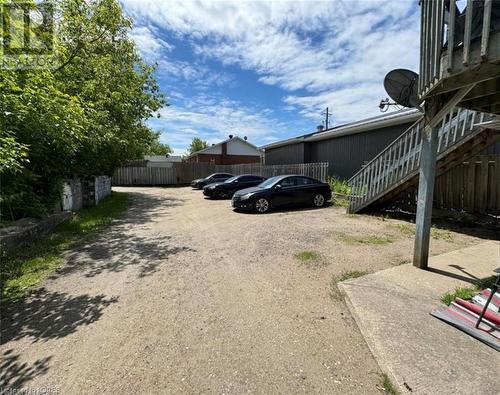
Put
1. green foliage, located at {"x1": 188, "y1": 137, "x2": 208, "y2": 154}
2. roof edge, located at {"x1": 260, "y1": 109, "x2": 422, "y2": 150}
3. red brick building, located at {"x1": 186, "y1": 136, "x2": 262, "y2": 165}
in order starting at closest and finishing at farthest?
roof edge, located at {"x1": 260, "y1": 109, "x2": 422, "y2": 150}, red brick building, located at {"x1": 186, "y1": 136, "x2": 262, "y2": 165}, green foliage, located at {"x1": 188, "y1": 137, "x2": 208, "y2": 154}

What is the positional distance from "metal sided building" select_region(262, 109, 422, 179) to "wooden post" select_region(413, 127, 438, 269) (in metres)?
8.24

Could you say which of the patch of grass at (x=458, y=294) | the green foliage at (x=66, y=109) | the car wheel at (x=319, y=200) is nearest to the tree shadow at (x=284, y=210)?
the car wheel at (x=319, y=200)

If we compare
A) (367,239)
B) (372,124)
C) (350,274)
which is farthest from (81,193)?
(372,124)

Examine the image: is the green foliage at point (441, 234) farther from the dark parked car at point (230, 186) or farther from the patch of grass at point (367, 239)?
the dark parked car at point (230, 186)

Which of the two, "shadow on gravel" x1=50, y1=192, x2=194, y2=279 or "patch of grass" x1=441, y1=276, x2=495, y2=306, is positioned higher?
"patch of grass" x1=441, y1=276, x2=495, y2=306

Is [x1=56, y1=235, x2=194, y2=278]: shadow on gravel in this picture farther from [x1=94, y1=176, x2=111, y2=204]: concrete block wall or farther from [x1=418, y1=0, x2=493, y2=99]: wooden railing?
[x1=94, y1=176, x2=111, y2=204]: concrete block wall

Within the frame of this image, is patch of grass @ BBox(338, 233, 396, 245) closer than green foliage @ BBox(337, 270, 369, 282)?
No

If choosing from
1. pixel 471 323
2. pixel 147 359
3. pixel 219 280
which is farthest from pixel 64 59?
pixel 471 323

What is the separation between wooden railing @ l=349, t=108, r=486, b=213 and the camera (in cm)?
648

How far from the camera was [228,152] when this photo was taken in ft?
124

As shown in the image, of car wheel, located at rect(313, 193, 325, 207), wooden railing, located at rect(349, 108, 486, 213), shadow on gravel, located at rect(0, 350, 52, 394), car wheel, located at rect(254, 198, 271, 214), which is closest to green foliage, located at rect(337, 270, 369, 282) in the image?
wooden railing, located at rect(349, 108, 486, 213)

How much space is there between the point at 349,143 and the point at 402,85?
1109 cm

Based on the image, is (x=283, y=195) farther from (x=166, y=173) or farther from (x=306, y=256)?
(x=166, y=173)

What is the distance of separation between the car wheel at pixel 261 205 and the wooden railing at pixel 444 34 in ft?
21.9
